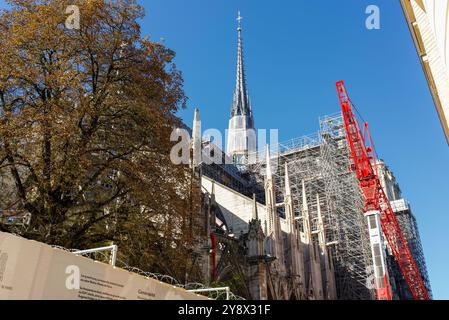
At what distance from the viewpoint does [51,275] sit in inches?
228

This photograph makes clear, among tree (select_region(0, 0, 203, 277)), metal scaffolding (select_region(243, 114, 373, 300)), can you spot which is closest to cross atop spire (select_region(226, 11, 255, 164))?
metal scaffolding (select_region(243, 114, 373, 300))

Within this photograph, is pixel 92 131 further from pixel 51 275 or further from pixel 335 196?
pixel 335 196

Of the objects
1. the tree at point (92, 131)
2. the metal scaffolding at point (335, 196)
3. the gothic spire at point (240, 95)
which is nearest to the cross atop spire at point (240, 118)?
the gothic spire at point (240, 95)

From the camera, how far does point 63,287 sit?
229 inches

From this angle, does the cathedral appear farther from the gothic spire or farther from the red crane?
the gothic spire

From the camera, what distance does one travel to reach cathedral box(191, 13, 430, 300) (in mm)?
27719

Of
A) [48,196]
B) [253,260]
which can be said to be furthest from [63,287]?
[253,260]

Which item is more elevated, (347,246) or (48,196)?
(347,246)

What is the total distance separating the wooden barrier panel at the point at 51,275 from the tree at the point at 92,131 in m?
5.06

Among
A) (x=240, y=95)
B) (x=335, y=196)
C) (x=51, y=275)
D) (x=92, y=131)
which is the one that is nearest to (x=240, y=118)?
(x=240, y=95)
